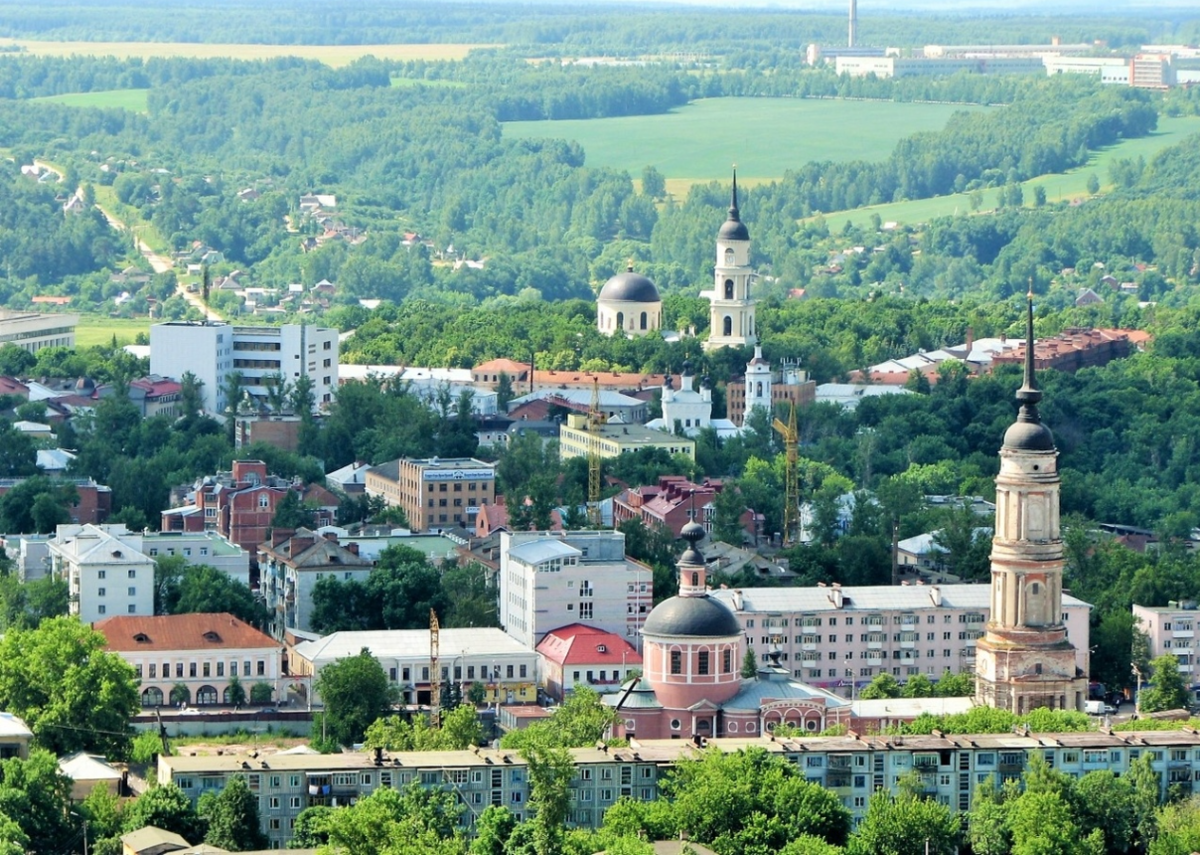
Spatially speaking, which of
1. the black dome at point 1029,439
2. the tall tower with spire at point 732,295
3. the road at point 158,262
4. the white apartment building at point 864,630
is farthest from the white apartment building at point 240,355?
the black dome at point 1029,439

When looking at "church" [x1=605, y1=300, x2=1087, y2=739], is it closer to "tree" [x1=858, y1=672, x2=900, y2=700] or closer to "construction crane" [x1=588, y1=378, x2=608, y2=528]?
"tree" [x1=858, y1=672, x2=900, y2=700]

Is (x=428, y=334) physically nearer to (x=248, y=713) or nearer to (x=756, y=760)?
(x=248, y=713)

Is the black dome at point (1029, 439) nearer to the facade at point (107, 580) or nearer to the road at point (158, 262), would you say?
the facade at point (107, 580)

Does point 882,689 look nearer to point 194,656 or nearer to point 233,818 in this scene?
point 194,656

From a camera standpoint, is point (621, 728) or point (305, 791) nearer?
point (305, 791)

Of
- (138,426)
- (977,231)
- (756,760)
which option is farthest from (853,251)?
(756,760)

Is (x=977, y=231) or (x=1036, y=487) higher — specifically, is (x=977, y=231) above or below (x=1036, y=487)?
below
